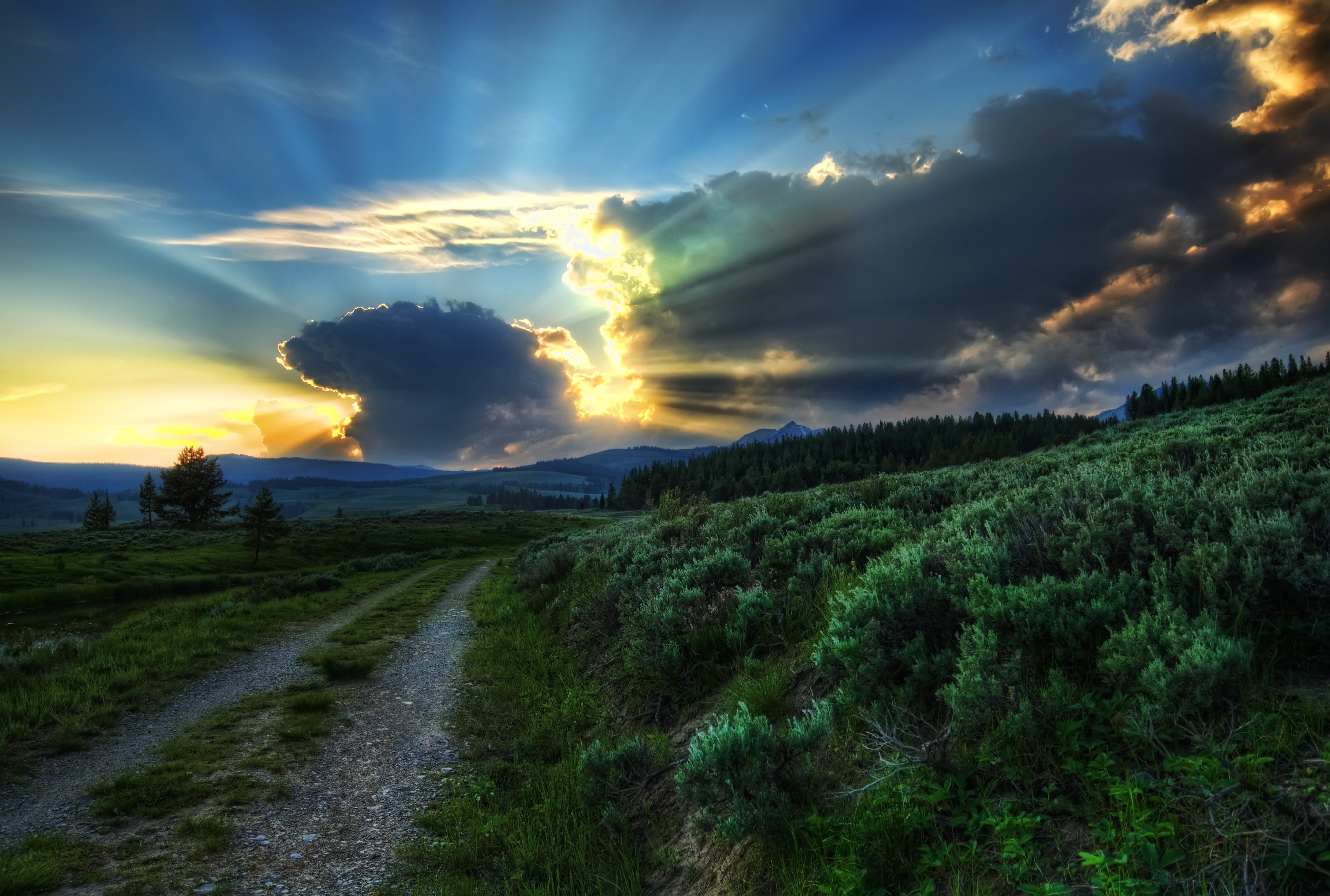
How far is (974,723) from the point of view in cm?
383

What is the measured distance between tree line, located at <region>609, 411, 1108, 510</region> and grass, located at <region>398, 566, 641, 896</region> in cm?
9886

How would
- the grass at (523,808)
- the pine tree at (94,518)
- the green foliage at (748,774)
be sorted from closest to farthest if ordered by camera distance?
1. the green foliage at (748,774)
2. the grass at (523,808)
3. the pine tree at (94,518)

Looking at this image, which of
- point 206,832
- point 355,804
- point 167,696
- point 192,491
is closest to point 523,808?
→ point 355,804

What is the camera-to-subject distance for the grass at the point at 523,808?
5.04 m

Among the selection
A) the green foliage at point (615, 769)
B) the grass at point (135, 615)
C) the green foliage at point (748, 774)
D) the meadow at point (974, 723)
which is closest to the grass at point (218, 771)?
the grass at point (135, 615)

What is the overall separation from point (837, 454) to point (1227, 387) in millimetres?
67307

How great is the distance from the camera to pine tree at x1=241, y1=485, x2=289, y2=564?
171 ft

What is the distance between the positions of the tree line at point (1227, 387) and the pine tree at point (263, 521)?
283 ft

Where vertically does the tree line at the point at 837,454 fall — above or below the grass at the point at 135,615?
above

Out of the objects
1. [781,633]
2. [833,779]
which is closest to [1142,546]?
[833,779]

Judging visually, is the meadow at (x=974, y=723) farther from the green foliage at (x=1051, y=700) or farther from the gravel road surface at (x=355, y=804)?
the gravel road surface at (x=355, y=804)

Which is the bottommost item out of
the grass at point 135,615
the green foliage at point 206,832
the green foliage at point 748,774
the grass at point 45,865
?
the grass at point 135,615

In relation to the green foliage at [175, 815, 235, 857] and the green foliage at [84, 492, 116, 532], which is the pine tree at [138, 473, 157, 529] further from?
the green foliage at [175, 815, 235, 857]

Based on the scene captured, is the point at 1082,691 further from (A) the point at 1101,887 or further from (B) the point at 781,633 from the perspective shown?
(B) the point at 781,633
